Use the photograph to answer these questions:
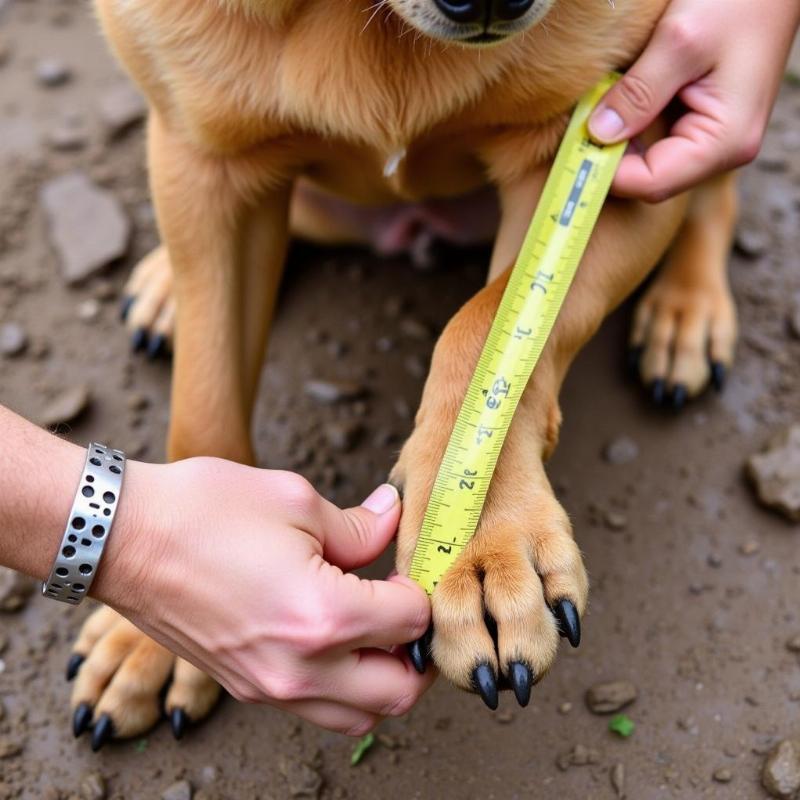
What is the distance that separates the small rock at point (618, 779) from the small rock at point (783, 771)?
0.89 feet

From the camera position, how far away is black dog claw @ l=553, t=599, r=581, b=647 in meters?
1.62

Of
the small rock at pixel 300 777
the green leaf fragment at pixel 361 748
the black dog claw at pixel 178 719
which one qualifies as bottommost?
the black dog claw at pixel 178 719

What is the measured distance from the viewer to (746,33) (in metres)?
1.90

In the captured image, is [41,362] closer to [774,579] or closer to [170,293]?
[170,293]

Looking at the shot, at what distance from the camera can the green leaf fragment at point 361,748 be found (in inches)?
80.1

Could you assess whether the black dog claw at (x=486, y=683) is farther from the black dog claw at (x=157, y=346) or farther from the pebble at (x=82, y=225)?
the pebble at (x=82, y=225)

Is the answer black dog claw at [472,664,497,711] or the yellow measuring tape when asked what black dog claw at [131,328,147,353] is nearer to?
the yellow measuring tape

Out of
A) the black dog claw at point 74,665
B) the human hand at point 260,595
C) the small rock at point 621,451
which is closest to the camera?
the human hand at point 260,595

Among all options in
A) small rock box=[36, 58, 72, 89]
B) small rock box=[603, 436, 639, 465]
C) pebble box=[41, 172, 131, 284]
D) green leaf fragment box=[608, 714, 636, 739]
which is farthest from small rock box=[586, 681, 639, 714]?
small rock box=[36, 58, 72, 89]

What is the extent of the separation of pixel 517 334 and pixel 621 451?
89 cm

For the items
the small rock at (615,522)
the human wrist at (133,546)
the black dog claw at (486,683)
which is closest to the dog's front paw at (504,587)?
the black dog claw at (486,683)

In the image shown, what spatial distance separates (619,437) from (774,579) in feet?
1.71

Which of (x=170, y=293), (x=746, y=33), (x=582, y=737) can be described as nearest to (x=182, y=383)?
(x=170, y=293)

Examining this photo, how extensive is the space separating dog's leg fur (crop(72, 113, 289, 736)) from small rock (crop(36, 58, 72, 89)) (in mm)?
1719
